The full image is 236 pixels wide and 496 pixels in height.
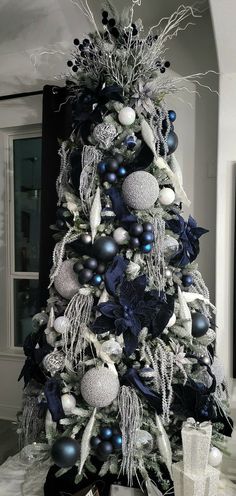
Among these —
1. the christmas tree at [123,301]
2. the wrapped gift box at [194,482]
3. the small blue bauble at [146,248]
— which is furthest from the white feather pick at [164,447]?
the small blue bauble at [146,248]

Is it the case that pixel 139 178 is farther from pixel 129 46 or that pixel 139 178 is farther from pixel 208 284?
pixel 208 284

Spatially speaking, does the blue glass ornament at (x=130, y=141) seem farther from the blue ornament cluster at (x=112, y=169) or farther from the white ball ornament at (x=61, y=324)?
the white ball ornament at (x=61, y=324)

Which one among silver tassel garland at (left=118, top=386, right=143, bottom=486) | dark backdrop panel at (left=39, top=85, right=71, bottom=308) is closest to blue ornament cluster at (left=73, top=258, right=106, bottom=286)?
silver tassel garland at (left=118, top=386, right=143, bottom=486)

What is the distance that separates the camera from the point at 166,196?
1483mm

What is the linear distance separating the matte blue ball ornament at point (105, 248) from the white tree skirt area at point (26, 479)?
0.87 metres

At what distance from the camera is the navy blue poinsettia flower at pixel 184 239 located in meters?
1.51

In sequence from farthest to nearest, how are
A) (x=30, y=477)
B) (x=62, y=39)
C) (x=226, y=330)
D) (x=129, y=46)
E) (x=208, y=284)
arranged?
(x=62, y=39)
(x=208, y=284)
(x=226, y=330)
(x=30, y=477)
(x=129, y=46)

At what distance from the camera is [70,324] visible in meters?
1.42

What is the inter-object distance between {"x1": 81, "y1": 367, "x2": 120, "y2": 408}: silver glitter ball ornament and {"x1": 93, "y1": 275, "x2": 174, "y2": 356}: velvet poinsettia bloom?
0.11 meters

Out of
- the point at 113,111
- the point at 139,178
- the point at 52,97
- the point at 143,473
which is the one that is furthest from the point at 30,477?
the point at 52,97

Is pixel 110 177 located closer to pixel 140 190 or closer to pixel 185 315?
pixel 140 190

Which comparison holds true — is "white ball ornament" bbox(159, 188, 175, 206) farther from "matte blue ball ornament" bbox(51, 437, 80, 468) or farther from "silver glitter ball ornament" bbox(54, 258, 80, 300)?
"matte blue ball ornament" bbox(51, 437, 80, 468)

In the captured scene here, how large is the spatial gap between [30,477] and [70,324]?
2.39 ft

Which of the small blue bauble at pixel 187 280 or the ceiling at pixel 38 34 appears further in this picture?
the ceiling at pixel 38 34
